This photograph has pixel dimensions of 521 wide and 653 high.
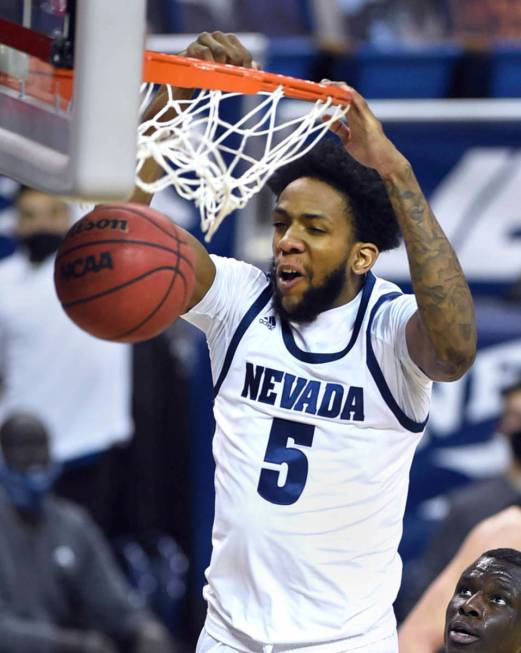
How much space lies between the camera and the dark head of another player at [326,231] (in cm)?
407

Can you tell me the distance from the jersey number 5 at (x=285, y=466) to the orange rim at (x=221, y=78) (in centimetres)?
86

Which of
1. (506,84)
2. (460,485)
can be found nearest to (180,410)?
(460,485)

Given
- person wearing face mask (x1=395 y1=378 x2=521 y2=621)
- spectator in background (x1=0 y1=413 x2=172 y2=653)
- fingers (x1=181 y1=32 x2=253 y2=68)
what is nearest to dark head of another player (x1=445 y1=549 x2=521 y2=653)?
fingers (x1=181 y1=32 x2=253 y2=68)

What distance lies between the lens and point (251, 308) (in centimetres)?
422

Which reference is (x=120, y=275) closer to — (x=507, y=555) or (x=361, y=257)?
(x=361, y=257)

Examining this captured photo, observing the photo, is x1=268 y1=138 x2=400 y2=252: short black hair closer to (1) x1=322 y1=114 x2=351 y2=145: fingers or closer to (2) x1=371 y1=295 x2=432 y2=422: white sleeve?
(1) x1=322 y1=114 x2=351 y2=145: fingers

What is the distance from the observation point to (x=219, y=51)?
162 inches

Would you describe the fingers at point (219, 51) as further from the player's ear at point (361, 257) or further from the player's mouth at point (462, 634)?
the player's mouth at point (462, 634)

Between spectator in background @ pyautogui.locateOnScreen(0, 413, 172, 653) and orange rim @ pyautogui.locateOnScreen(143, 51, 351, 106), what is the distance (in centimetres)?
388

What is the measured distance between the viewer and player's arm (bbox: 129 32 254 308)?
4113 millimetres

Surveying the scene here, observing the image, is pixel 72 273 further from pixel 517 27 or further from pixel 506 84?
pixel 517 27

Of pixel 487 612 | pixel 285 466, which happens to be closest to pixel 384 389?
pixel 285 466

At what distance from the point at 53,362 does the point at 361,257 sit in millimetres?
4163

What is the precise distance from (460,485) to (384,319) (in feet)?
13.3
